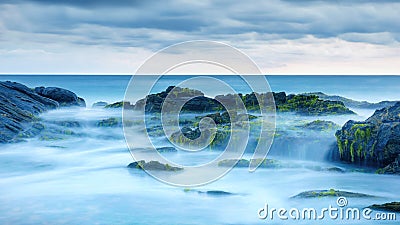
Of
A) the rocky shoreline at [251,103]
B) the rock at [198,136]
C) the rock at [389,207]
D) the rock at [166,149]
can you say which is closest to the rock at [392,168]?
the rock at [389,207]

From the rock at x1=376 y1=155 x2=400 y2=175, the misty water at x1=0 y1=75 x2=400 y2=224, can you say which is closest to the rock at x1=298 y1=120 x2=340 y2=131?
the misty water at x1=0 y1=75 x2=400 y2=224

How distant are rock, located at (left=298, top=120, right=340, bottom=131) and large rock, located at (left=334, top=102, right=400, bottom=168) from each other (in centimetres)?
103

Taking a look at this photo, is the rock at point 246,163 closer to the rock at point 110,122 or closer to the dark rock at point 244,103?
the dark rock at point 244,103

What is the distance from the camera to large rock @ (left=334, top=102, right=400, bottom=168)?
351 inches

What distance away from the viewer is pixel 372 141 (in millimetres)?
9148

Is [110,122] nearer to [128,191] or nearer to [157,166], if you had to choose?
[157,166]

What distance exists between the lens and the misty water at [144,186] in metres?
7.12

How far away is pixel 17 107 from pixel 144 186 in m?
5.68

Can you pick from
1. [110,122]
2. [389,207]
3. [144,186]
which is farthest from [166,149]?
[389,207]

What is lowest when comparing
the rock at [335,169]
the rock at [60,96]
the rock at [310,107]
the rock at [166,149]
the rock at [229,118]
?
the rock at [335,169]

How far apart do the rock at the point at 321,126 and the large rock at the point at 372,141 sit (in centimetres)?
103

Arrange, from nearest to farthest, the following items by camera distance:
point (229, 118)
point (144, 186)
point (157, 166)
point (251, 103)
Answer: point (144, 186), point (157, 166), point (229, 118), point (251, 103)

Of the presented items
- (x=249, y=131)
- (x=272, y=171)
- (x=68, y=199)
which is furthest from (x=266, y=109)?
(x=68, y=199)

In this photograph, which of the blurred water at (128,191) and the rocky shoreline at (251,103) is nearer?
the blurred water at (128,191)
